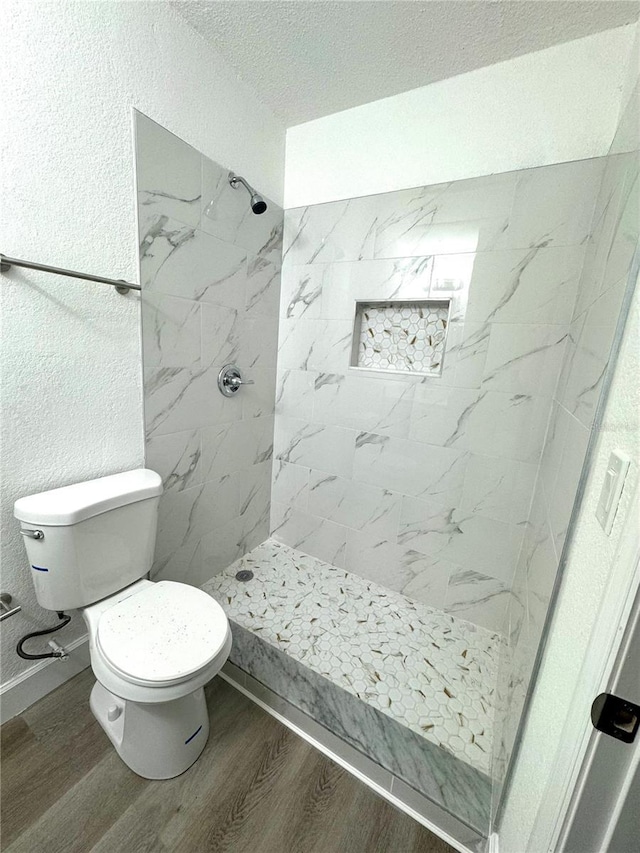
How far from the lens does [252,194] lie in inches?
56.1

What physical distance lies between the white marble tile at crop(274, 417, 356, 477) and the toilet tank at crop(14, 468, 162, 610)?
845 millimetres

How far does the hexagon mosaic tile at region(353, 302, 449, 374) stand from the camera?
61.5 inches

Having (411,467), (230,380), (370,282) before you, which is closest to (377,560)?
(411,467)

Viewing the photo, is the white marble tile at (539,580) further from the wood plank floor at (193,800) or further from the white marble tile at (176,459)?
the white marble tile at (176,459)

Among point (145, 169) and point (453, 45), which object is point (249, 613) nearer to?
point (145, 169)

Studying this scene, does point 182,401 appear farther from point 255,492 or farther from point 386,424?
point 386,424

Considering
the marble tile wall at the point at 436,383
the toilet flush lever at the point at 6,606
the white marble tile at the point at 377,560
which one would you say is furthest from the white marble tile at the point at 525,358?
the toilet flush lever at the point at 6,606

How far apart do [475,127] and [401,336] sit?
2.68 feet

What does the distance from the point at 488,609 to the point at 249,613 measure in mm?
1091

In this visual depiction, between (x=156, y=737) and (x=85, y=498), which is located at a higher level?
(x=85, y=498)

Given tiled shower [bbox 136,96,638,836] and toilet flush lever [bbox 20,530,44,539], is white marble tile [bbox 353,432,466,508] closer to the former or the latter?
tiled shower [bbox 136,96,638,836]

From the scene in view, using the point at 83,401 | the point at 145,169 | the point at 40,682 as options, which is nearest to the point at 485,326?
the point at 145,169

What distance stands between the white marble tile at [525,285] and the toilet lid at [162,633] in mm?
1471

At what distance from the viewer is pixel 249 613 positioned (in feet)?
5.18
